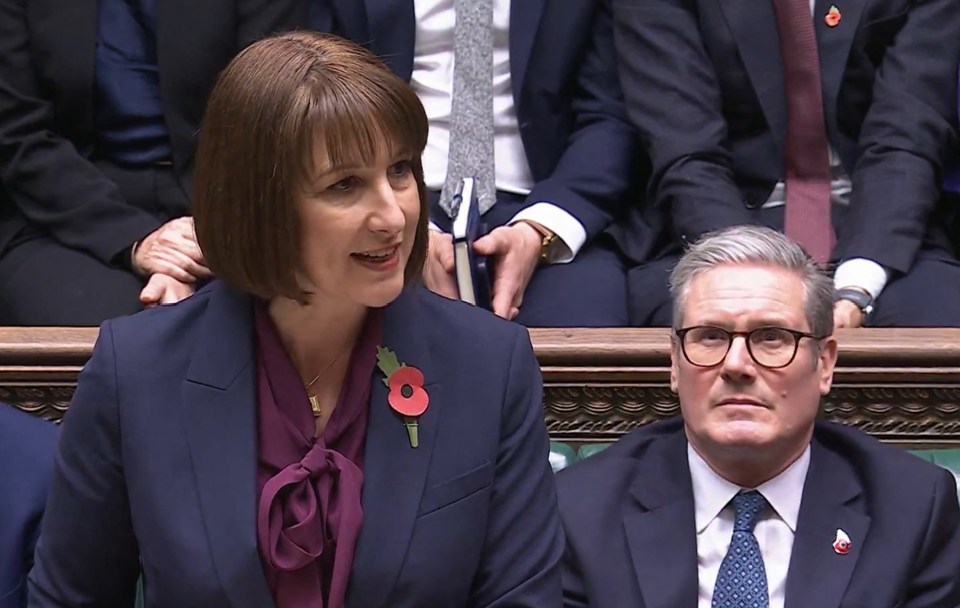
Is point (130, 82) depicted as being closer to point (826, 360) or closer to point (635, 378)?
point (635, 378)

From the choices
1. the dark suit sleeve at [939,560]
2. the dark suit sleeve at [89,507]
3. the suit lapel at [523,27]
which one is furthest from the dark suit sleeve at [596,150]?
the dark suit sleeve at [89,507]

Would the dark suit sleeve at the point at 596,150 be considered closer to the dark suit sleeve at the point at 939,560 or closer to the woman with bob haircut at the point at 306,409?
the dark suit sleeve at the point at 939,560

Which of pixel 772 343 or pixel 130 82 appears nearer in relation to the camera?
pixel 772 343

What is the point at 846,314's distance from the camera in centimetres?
181

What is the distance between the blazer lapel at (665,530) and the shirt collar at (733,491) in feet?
0.04

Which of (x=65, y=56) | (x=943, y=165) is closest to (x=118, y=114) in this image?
(x=65, y=56)

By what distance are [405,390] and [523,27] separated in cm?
96

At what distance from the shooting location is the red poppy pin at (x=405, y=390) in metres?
1.17

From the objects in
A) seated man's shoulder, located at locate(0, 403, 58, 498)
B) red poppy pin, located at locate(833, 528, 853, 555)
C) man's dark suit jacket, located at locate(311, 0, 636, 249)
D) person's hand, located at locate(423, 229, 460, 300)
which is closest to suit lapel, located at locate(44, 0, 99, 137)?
man's dark suit jacket, located at locate(311, 0, 636, 249)

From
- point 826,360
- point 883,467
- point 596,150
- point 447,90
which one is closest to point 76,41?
point 447,90

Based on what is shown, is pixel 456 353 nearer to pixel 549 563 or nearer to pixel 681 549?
pixel 549 563

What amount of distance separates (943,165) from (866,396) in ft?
1.52

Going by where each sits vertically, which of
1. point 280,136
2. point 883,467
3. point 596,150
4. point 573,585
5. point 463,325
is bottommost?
point 573,585

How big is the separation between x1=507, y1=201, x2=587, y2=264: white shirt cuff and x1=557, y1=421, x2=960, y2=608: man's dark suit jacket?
1.53ft
